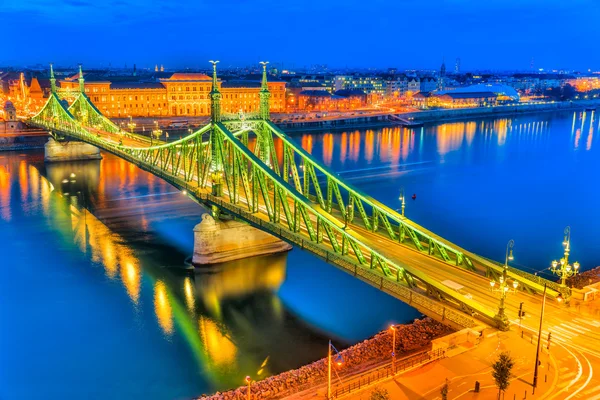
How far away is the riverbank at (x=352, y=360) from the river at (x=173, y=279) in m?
1.73

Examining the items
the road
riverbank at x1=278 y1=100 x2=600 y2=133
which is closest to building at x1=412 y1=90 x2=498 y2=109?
riverbank at x1=278 y1=100 x2=600 y2=133

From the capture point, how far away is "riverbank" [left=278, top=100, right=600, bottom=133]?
121 m

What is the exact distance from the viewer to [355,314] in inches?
1201

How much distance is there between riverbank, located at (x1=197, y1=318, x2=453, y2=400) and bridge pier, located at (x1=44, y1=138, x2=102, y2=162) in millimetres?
62262

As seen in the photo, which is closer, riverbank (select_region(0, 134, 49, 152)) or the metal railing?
the metal railing

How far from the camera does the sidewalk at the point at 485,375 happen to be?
57.5 feet

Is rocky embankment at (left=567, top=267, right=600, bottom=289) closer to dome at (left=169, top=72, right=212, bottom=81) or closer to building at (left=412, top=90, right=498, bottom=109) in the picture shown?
dome at (left=169, top=72, right=212, bottom=81)

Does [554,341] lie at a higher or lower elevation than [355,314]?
higher

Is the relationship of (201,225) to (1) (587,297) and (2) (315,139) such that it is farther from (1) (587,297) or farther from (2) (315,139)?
(2) (315,139)

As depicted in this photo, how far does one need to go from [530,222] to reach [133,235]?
33342 mm

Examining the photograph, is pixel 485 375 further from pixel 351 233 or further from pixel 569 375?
pixel 351 233

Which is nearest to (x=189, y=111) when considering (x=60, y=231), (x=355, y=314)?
(x=60, y=231)

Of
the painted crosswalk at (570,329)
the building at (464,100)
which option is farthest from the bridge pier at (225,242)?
the building at (464,100)

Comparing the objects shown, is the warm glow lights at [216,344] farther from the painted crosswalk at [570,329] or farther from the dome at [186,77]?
the dome at [186,77]
